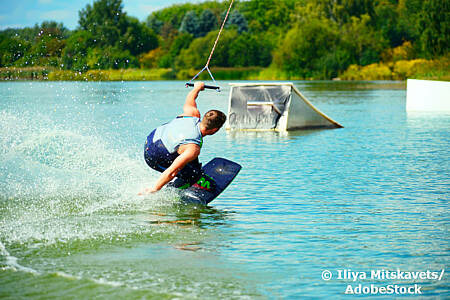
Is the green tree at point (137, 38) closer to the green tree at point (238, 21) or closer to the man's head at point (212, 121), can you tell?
the green tree at point (238, 21)

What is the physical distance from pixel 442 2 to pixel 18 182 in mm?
50154

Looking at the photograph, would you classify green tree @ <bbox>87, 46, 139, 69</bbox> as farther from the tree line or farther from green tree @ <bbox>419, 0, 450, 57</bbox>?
green tree @ <bbox>419, 0, 450, 57</bbox>

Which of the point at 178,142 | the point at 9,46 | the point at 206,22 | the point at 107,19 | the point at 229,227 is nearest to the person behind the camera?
the point at 229,227

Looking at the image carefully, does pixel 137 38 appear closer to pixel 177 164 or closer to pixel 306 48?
pixel 306 48

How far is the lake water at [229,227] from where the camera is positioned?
5852mm

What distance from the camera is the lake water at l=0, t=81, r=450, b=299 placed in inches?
230

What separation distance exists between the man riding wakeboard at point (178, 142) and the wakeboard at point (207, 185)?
0.50 m

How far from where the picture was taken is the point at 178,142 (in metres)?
8.12

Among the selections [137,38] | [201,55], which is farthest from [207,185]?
[201,55]

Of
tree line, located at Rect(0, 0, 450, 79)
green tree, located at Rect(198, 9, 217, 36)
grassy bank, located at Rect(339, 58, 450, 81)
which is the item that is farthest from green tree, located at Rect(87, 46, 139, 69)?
green tree, located at Rect(198, 9, 217, 36)

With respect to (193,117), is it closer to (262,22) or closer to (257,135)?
(257,135)

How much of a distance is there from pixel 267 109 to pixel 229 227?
45.0 feet

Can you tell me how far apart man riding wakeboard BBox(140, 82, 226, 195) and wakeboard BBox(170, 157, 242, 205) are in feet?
1.65

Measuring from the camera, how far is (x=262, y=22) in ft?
409
